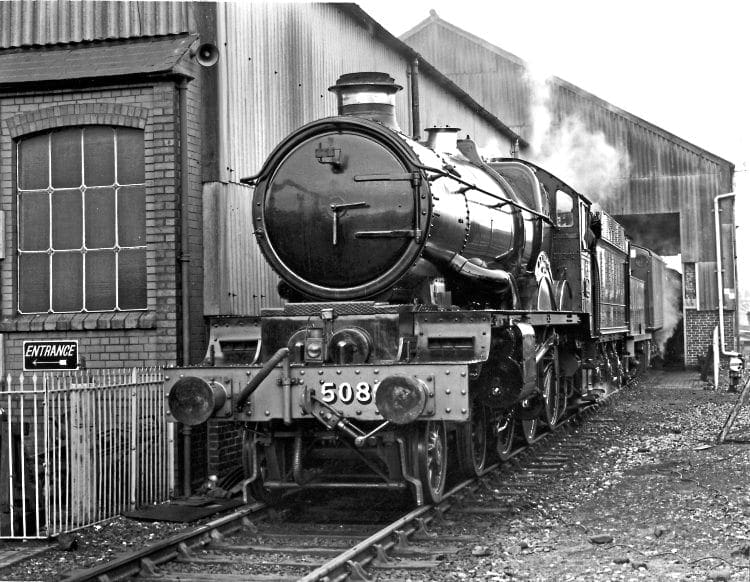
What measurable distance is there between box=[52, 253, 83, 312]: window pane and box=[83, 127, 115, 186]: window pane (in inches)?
30.8

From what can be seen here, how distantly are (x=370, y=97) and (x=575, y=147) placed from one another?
65.0 feet

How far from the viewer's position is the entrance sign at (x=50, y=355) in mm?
9180

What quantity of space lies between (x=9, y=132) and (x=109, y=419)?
10.6 ft

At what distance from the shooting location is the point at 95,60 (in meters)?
9.24

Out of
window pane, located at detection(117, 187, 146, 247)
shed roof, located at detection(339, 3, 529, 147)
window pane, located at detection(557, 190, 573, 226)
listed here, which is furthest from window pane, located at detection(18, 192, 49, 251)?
window pane, located at detection(557, 190, 573, 226)

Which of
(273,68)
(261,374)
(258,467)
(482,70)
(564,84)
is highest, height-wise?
(482,70)

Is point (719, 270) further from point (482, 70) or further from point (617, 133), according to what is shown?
point (482, 70)

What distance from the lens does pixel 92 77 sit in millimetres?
9062

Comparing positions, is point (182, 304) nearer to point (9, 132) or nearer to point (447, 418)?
point (9, 132)

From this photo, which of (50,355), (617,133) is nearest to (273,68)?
(50,355)

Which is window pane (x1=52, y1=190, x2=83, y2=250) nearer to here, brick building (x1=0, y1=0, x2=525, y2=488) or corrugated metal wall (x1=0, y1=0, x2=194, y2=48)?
brick building (x1=0, y1=0, x2=525, y2=488)

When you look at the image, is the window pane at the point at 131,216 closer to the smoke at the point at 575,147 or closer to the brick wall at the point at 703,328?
the smoke at the point at 575,147

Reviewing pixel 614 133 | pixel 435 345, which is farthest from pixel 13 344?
pixel 614 133

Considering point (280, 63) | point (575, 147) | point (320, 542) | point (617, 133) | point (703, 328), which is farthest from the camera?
point (575, 147)
